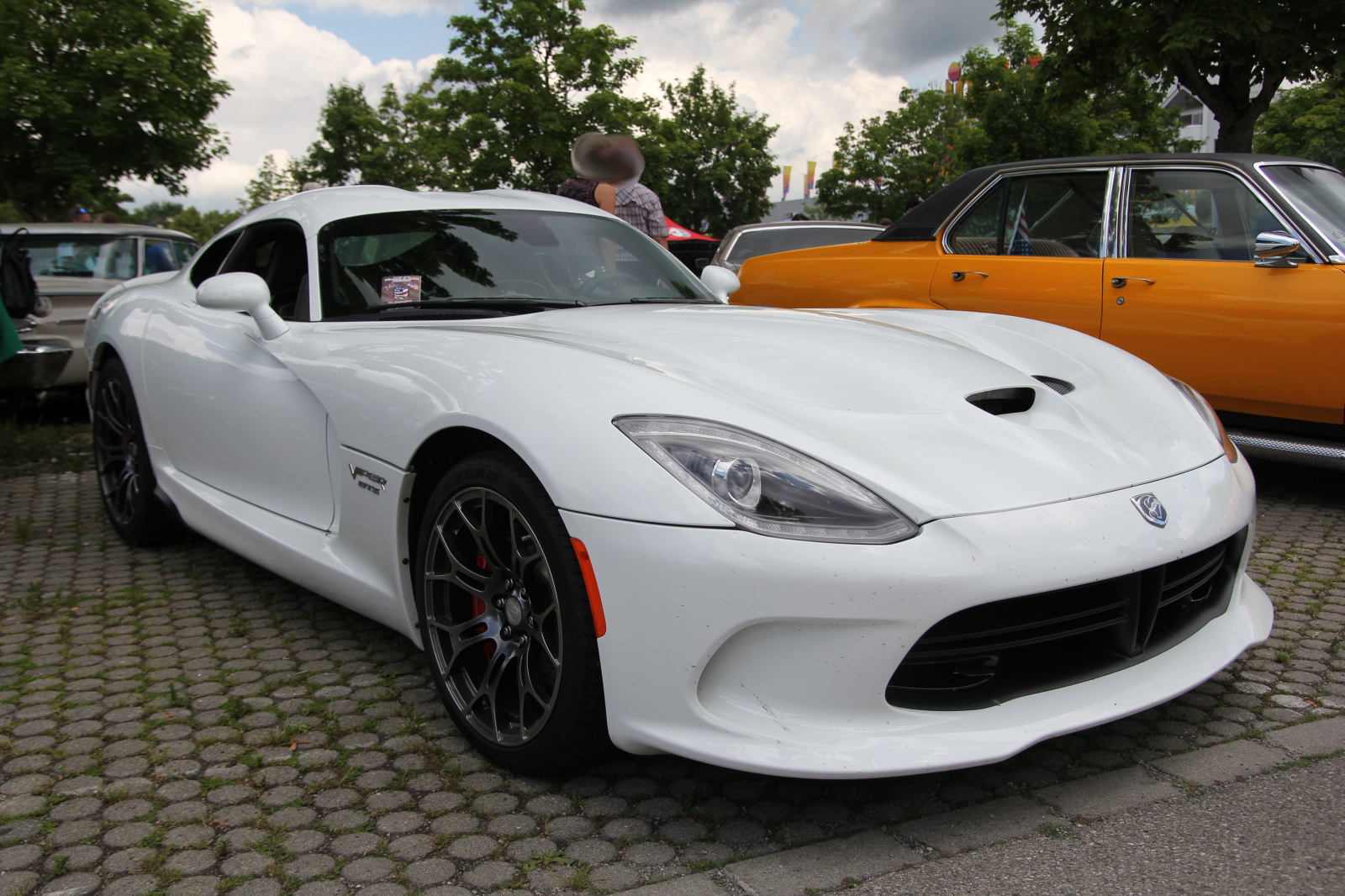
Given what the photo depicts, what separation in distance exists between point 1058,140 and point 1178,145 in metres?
9.72

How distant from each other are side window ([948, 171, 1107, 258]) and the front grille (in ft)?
11.0

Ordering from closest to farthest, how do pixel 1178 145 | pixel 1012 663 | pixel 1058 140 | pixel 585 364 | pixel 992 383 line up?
pixel 1012 663 → pixel 585 364 → pixel 992 383 → pixel 1058 140 → pixel 1178 145

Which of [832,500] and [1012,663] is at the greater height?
[832,500]

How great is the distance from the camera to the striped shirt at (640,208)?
278 inches

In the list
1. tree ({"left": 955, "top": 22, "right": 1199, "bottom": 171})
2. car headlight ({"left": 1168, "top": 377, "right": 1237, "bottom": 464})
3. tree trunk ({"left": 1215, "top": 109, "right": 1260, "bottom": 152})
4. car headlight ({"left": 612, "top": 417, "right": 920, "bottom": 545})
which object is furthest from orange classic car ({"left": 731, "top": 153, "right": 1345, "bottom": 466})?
tree ({"left": 955, "top": 22, "right": 1199, "bottom": 171})

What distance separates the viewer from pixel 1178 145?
32.3 m

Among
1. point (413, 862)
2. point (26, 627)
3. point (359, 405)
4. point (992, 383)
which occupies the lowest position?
point (26, 627)

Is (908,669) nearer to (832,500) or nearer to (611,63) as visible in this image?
(832,500)

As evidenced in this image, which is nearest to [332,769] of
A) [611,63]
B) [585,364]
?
[585,364]

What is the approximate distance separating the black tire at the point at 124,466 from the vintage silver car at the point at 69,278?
271 centimetres

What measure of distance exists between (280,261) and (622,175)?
411 centimetres

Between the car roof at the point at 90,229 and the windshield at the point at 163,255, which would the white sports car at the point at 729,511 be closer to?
the car roof at the point at 90,229

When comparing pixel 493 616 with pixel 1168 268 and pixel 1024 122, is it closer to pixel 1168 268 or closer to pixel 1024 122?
pixel 1168 268

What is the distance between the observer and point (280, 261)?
346 centimetres
